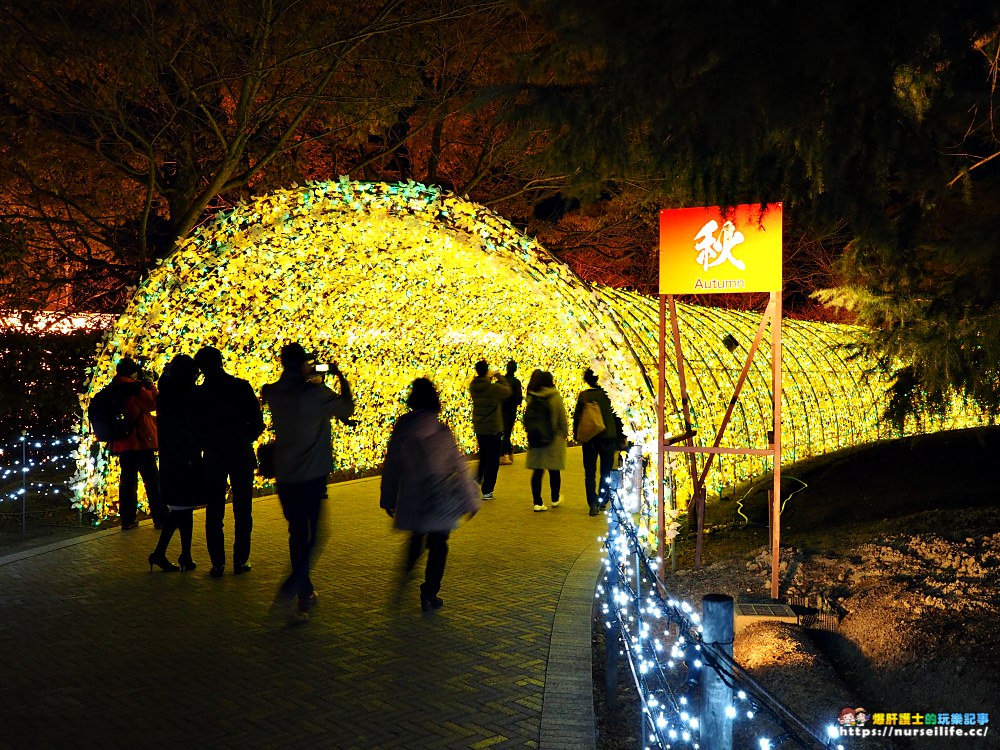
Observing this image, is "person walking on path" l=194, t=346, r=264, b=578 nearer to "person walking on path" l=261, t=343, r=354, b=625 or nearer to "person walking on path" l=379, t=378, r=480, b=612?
"person walking on path" l=261, t=343, r=354, b=625

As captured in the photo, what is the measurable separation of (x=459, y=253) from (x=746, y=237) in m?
4.96

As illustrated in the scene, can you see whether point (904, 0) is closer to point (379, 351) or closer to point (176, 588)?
point (176, 588)

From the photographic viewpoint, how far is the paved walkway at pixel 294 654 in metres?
4.75

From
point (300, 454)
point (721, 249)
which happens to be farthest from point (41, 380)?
point (721, 249)

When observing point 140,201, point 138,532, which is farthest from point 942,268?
point 140,201

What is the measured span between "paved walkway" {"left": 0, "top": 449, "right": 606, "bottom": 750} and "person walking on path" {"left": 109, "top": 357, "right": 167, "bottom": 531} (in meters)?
0.72

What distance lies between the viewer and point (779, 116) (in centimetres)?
505

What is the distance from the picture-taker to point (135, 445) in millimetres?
9805

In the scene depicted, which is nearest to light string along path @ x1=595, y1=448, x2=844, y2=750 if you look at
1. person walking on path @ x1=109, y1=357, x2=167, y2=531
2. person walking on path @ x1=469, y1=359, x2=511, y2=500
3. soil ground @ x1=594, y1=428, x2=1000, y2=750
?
soil ground @ x1=594, y1=428, x2=1000, y2=750

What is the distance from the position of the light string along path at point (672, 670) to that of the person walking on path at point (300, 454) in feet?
7.15

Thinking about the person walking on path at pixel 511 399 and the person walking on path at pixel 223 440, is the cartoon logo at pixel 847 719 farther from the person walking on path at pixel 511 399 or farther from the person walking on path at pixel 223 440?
the person walking on path at pixel 511 399

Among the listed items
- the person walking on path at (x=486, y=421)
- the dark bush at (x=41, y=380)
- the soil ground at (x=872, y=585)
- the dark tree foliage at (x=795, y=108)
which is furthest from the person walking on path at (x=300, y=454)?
the dark bush at (x=41, y=380)

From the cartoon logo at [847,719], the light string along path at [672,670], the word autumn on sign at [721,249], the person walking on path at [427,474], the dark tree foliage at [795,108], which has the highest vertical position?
the dark tree foliage at [795,108]

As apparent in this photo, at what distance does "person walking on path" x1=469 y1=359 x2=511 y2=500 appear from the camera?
12.3 meters
